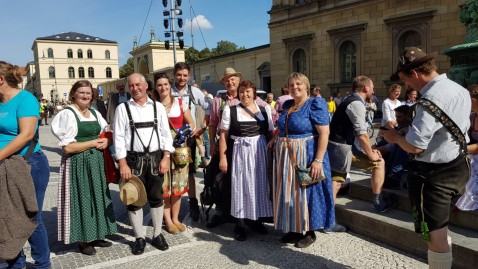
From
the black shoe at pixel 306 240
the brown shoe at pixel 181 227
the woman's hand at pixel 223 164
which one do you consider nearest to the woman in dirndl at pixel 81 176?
the brown shoe at pixel 181 227

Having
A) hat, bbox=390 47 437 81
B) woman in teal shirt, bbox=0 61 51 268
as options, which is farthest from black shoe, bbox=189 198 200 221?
hat, bbox=390 47 437 81

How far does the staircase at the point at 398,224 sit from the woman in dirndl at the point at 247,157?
3.40ft

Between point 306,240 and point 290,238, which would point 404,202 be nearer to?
point 306,240

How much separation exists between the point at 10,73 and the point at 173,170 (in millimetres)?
1994

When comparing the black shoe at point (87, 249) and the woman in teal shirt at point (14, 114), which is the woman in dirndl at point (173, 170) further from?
the woman in teal shirt at point (14, 114)

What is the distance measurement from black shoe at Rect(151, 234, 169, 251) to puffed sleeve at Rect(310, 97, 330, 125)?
2.08 meters

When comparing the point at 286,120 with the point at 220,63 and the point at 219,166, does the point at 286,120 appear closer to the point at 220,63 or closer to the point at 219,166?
the point at 219,166

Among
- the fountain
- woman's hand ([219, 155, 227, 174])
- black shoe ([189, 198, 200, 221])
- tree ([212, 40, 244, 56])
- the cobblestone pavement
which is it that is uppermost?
tree ([212, 40, 244, 56])

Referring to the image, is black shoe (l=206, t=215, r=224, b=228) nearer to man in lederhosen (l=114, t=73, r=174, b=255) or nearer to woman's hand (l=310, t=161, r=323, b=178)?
man in lederhosen (l=114, t=73, r=174, b=255)

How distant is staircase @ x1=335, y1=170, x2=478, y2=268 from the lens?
3277mm

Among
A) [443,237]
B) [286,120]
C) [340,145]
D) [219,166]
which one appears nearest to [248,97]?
[286,120]

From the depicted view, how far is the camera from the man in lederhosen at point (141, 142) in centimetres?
390

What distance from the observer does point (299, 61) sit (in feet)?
82.3

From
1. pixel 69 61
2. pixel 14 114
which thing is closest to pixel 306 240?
pixel 14 114
